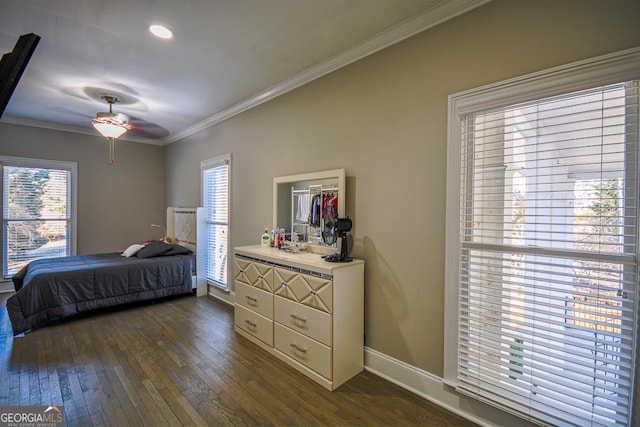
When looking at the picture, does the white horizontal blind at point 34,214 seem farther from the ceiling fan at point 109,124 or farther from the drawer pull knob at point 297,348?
the drawer pull knob at point 297,348

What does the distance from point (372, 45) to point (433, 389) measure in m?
2.68

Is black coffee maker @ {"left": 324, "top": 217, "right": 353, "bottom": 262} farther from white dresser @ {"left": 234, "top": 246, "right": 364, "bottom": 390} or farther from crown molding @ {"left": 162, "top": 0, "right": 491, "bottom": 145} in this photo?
crown molding @ {"left": 162, "top": 0, "right": 491, "bottom": 145}

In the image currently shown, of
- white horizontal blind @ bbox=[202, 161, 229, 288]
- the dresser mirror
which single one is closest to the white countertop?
the dresser mirror

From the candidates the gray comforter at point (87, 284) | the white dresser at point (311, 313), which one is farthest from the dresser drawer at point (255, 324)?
the gray comforter at point (87, 284)

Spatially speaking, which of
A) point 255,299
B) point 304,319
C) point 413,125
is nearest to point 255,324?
point 255,299

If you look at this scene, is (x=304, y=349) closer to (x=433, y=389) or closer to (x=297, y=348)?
(x=297, y=348)

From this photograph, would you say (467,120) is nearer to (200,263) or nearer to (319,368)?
(319,368)

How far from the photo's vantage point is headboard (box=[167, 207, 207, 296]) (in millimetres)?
4480

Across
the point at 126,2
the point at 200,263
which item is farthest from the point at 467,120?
the point at 200,263

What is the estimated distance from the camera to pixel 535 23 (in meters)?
1.60

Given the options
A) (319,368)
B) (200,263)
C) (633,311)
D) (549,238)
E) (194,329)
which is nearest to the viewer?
(633,311)

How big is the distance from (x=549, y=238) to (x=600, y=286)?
12.1 inches

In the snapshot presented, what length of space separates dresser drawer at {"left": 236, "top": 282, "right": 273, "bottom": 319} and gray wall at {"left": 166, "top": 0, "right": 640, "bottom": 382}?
36.0 inches

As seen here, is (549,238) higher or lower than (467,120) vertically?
lower
